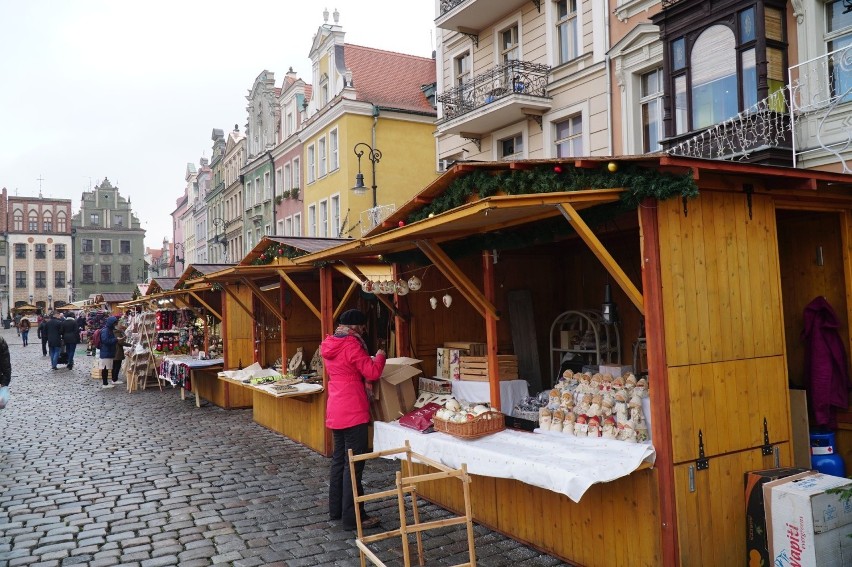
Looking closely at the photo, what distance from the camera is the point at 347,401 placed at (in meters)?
6.25

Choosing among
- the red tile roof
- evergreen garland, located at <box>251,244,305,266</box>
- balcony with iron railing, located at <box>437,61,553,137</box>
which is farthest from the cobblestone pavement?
the red tile roof

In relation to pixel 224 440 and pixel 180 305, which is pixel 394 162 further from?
A: pixel 224 440

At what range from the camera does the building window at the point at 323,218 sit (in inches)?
1139

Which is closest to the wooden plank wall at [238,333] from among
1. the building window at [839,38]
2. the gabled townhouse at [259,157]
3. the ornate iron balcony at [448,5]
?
the ornate iron balcony at [448,5]

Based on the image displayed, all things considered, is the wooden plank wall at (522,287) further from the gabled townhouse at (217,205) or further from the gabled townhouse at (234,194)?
the gabled townhouse at (217,205)

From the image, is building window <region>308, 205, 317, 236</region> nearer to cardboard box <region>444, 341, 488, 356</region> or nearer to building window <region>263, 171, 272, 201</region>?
building window <region>263, 171, 272, 201</region>

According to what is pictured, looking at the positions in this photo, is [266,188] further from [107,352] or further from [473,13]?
[473,13]

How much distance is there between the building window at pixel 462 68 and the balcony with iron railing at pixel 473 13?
0.77 metres

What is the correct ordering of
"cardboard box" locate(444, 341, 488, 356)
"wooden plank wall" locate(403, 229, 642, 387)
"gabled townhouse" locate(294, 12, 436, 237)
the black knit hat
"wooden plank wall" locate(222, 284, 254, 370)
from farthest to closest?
"gabled townhouse" locate(294, 12, 436, 237)
"wooden plank wall" locate(222, 284, 254, 370)
"wooden plank wall" locate(403, 229, 642, 387)
"cardboard box" locate(444, 341, 488, 356)
the black knit hat

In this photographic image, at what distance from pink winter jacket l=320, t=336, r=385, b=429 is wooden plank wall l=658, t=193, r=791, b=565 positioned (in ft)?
9.21

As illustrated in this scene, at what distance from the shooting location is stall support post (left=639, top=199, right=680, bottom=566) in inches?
180

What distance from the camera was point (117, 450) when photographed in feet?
32.8

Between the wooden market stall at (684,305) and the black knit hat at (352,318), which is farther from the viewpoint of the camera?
the black knit hat at (352,318)

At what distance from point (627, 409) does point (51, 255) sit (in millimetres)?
79840
